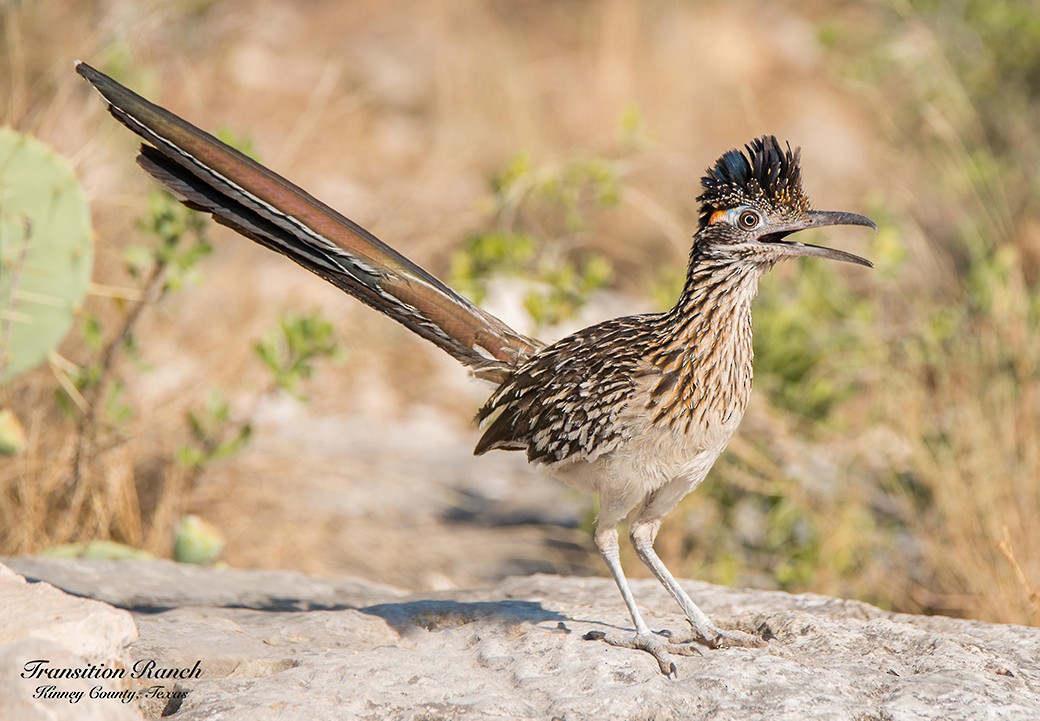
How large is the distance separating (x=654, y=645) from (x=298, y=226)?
182cm

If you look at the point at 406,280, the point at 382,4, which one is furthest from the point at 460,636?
the point at 382,4

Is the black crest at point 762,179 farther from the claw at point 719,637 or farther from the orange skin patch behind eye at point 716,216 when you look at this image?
the claw at point 719,637

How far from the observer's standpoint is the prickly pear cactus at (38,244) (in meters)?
5.12

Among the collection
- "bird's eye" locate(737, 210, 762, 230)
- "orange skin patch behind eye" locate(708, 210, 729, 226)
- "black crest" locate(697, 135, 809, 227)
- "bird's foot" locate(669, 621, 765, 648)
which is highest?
"black crest" locate(697, 135, 809, 227)

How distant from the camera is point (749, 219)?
3.97 m

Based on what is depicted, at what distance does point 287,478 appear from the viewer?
7125mm

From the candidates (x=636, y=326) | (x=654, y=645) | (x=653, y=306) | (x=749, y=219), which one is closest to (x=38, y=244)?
(x=636, y=326)

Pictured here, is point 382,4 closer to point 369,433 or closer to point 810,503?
point 369,433

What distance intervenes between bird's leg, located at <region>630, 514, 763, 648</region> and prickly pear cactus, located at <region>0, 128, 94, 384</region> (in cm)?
274

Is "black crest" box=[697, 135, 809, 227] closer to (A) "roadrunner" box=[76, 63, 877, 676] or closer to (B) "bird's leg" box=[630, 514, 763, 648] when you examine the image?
(A) "roadrunner" box=[76, 63, 877, 676]

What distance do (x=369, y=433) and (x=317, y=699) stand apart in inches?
257

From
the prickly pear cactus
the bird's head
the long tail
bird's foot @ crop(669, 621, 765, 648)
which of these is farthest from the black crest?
the prickly pear cactus

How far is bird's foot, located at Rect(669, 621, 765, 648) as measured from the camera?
3857 mm

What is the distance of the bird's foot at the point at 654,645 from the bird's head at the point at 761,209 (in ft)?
4.22
